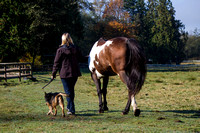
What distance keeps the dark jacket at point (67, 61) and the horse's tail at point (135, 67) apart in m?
1.48

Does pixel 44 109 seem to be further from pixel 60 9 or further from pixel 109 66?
pixel 60 9

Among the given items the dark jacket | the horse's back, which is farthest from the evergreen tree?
the dark jacket

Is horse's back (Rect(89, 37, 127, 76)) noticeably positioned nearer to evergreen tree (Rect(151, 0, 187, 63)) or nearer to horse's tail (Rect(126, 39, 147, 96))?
horse's tail (Rect(126, 39, 147, 96))

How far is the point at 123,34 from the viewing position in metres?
46.3

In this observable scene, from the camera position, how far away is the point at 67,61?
22.0 feet

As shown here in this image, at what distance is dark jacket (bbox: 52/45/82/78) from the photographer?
6652 millimetres

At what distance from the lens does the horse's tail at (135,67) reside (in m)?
6.49

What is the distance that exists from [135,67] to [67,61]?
6.15ft

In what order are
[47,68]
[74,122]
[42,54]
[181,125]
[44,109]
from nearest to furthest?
[181,125], [74,122], [44,109], [47,68], [42,54]

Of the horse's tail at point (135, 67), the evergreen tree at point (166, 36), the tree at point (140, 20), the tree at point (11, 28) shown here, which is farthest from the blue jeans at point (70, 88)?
the evergreen tree at point (166, 36)

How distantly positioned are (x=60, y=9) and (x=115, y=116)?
27888 millimetres

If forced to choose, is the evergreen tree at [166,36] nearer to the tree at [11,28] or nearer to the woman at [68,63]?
the tree at [11,28]

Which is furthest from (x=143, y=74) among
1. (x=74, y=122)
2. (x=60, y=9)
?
(x=60, y=9)

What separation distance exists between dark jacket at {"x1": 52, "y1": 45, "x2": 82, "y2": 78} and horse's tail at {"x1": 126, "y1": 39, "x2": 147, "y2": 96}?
1.48m
